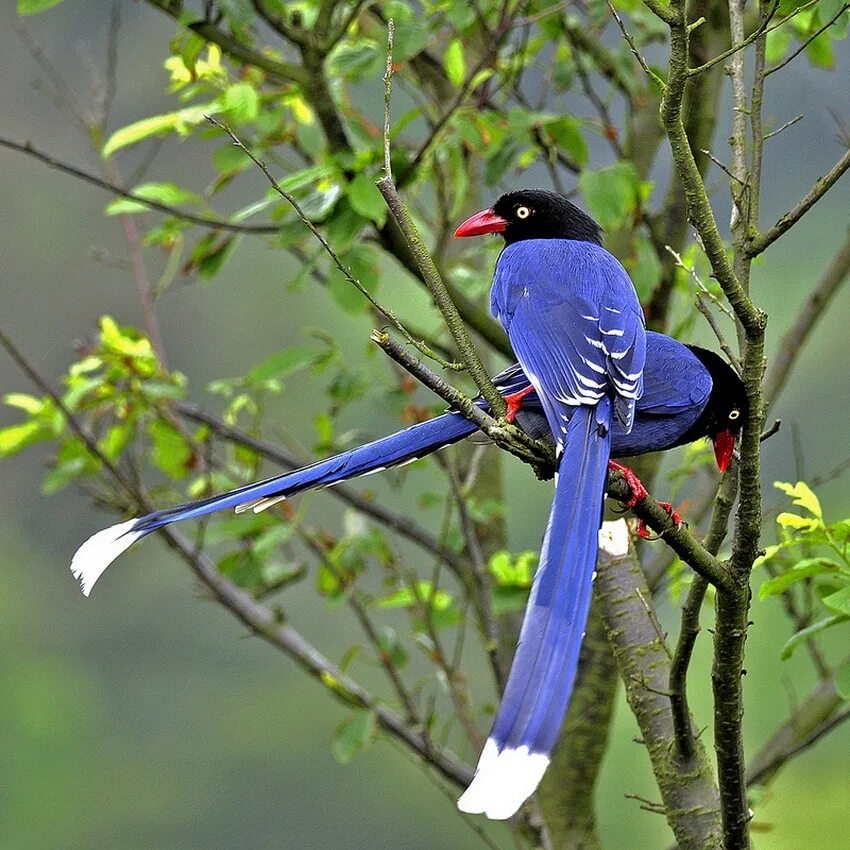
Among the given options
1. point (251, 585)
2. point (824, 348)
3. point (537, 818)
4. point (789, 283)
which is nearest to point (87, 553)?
point (537, 818)

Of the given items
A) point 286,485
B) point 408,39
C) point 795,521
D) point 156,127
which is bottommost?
point 795,521

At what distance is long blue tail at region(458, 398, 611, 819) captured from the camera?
966 mm

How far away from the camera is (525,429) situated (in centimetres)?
149

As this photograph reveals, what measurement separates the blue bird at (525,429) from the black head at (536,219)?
0.85ft

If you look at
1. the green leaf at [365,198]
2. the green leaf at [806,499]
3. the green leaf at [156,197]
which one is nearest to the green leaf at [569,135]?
the green leaf at [365,198]

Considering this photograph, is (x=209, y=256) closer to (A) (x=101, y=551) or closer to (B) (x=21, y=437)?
(B) (x=21, y=437)

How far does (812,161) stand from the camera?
3.71m

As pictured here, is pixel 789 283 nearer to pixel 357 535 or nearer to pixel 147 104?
pixel 357 535

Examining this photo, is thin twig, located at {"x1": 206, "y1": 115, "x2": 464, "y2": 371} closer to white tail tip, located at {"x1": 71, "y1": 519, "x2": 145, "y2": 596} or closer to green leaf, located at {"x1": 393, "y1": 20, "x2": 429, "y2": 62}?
white tail tip, located at {"x1": 71, "y1": 519, "x2": 145, "y2": 596}

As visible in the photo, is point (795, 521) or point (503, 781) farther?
point (795, 521)

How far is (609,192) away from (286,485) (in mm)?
881

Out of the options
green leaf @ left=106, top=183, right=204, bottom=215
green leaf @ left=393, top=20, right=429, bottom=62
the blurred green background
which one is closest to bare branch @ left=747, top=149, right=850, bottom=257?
green leaf @ left=393, top=20, right=429, bottom=62

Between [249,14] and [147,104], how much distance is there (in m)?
2.25

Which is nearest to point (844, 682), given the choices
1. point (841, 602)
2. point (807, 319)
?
point (841, 602)
